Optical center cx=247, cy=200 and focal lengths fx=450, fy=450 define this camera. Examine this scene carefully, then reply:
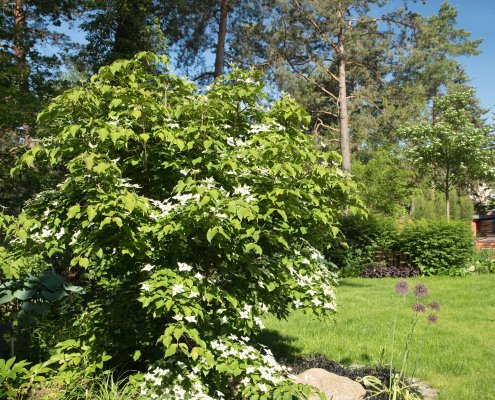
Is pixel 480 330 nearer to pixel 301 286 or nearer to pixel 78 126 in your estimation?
pixel 301 286

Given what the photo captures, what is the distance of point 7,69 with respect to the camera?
9.29m

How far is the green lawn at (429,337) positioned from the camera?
14.6ft

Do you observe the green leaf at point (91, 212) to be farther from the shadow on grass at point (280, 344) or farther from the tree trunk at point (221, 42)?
the tree trunk at point (221, 42)

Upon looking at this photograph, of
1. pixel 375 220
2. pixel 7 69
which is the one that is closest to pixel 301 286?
pixel 7 69

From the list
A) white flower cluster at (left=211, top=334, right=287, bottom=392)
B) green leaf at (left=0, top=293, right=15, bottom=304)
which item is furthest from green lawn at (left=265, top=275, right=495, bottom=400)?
green leaf at (left=0, top=293, right=15, bottom=304)

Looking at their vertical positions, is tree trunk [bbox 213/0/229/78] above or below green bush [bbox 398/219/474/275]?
above

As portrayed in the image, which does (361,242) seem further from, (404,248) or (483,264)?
(483,264)

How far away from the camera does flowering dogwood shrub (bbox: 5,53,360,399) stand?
2.91 metres

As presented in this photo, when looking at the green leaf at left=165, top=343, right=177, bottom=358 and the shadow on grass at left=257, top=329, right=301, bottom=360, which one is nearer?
the green leaf at left=165, top=343, right=177, bottom=358

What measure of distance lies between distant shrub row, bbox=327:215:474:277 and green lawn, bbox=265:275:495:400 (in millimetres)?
3174

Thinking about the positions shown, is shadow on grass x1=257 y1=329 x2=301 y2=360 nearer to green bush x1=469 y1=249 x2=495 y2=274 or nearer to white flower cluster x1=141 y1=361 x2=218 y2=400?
white flower cluster x1=141 y1=361 x2=218 y2=400

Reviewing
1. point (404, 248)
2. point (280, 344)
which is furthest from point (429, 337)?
point (404, 248)

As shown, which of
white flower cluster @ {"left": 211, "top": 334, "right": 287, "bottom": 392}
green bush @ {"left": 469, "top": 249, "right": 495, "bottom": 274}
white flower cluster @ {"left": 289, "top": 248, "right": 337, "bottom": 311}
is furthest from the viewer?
green bush @ {"left": 469, "top": 249, "right": 495, "bottom": 274}

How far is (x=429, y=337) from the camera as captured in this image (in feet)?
19.3
